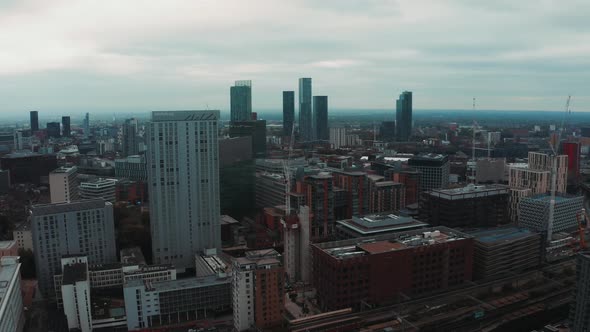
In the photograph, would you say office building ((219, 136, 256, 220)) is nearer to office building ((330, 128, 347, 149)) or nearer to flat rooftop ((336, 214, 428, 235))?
flat rooftop ((336, 214, 428, 235))

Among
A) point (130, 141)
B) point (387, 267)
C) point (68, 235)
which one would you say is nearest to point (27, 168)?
point (130, 141)

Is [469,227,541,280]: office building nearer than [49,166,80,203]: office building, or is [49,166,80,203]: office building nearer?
[469,227,541,280]: office building

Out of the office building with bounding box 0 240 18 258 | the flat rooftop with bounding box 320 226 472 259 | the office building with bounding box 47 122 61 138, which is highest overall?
the office building with bounding box 47 122 61 138

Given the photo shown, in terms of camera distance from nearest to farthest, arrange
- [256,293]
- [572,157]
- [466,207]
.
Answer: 1. [256,293]
2. [466,207]
3. [572,157]

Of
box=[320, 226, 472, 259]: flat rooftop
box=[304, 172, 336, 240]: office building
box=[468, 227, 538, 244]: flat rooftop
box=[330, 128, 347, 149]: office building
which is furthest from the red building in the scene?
box=[330, 128, 347, 149]: office building

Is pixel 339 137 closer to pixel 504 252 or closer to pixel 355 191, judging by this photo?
pixel 355 191

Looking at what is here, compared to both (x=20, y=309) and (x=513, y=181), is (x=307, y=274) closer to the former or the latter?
(x=20, y=309)

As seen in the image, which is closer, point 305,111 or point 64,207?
point 64,207
